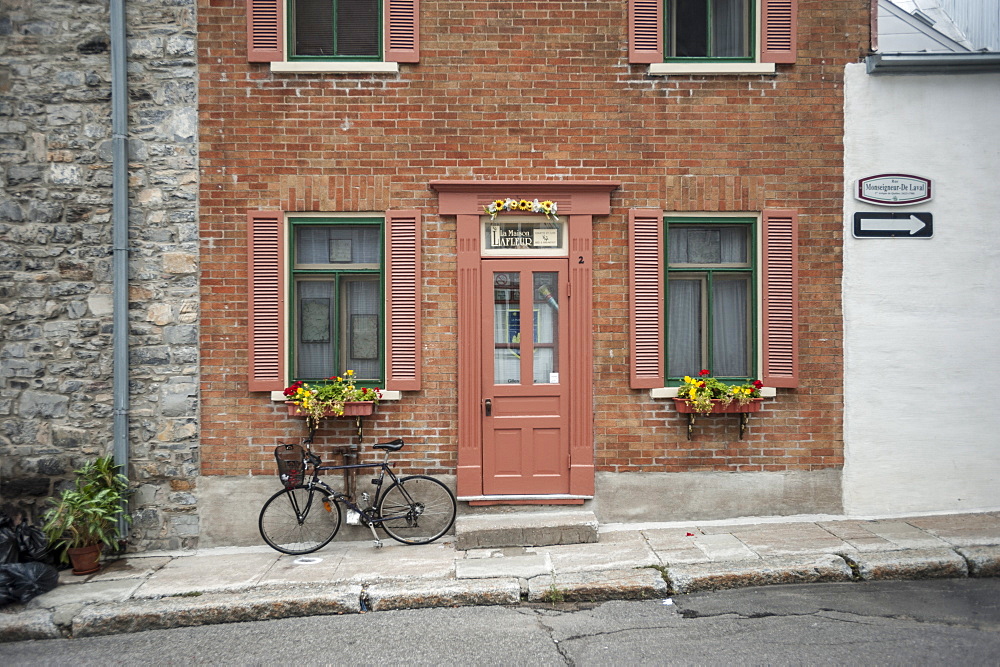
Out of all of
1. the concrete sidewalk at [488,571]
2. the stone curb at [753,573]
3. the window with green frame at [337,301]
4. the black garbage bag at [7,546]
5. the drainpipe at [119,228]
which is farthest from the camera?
the window with green frame at [337,301]

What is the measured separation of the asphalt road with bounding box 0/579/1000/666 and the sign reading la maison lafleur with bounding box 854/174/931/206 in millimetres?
3695

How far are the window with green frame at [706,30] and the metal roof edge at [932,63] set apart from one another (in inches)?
49.9

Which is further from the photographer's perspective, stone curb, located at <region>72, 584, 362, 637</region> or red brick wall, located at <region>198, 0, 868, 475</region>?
red brick wall, located at <region>198, 0, 868, 475</region>

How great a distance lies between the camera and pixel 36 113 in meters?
7.20

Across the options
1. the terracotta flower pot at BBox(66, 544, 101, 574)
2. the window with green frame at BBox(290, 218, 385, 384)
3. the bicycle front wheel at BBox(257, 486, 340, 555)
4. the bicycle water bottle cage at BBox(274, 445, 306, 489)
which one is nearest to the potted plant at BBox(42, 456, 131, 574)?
the terracotta flower pot at BBox(66, 544, 101, 574)

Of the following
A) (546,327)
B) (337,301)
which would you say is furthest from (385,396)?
(546,327)

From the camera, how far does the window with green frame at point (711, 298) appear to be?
7719 mm

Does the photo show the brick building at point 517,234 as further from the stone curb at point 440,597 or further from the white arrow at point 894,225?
the stone curb at point 440,597

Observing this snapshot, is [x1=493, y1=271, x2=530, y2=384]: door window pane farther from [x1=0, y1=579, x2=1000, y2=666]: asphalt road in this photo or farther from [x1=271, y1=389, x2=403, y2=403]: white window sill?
[x1=0, y1=579, x2=1000, y2=666]: asphalt road

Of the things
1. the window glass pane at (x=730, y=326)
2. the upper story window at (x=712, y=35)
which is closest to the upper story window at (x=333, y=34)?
the upper story window at (x=712, y=35)

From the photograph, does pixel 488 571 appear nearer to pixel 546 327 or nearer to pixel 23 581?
pixel 546 327

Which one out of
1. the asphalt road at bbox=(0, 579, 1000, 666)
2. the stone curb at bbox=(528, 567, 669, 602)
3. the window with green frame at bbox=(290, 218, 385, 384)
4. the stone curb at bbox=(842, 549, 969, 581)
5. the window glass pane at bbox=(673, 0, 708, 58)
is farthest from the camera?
the window glass pane at bbox=(673, 0, 708, 58)

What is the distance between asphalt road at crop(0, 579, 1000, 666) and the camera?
4902mm

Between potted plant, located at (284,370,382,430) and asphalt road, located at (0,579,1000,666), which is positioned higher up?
potted plant, located at (284,370,382,430)
